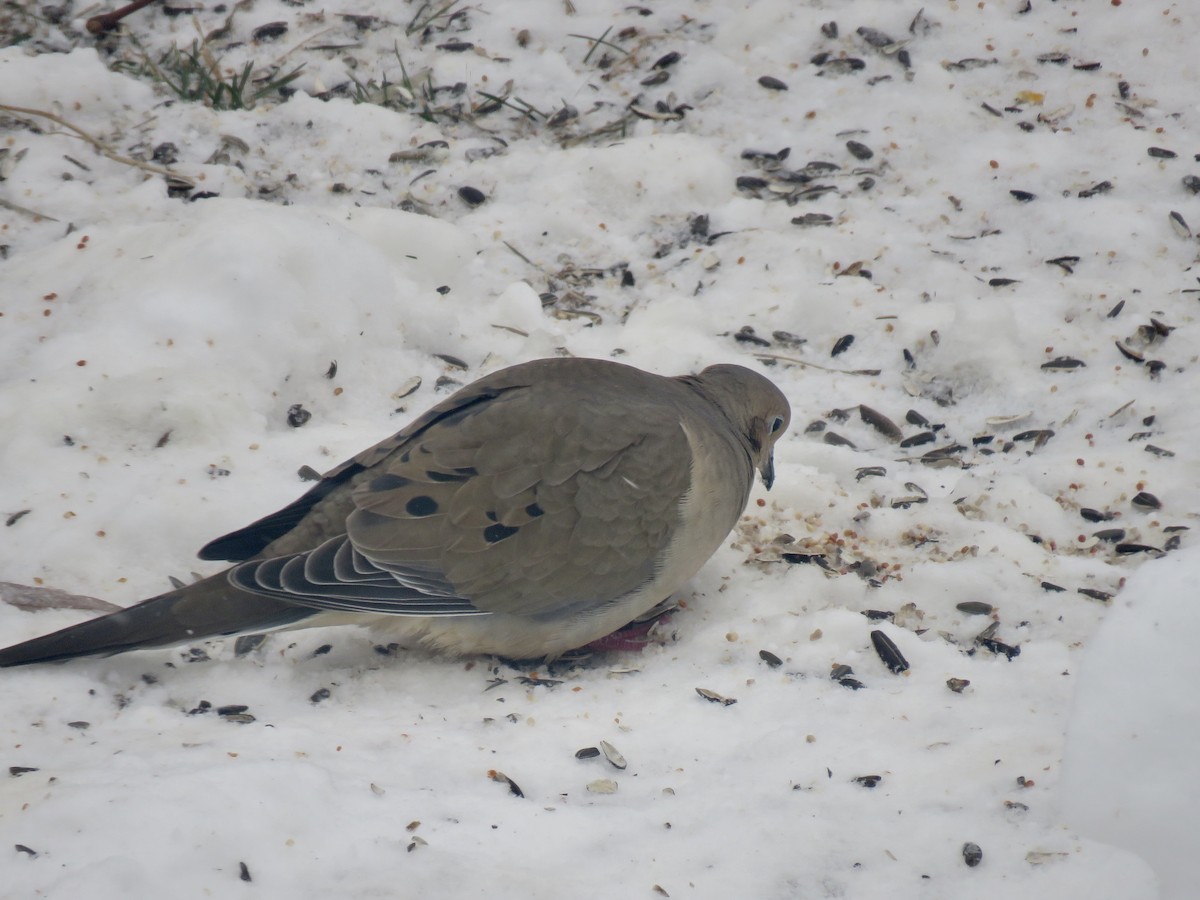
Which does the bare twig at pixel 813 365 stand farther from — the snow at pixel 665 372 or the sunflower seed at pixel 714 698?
the sunflower seed at pixel 714 698

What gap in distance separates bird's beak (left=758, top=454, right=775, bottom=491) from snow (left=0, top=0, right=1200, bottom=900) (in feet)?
0.47

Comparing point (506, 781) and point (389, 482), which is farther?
point (389, 482)

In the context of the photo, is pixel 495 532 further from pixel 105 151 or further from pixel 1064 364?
pixel 105 151

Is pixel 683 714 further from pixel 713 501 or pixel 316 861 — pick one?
pixel 316 861

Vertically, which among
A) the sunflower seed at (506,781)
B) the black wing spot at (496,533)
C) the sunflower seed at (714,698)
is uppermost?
the black wing spot at (496,533)

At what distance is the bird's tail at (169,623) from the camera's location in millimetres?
3061

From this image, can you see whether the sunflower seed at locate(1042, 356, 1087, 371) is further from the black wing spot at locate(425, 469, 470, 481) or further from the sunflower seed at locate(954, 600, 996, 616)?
the black wing spot at locate(425, 469, 470, 481)

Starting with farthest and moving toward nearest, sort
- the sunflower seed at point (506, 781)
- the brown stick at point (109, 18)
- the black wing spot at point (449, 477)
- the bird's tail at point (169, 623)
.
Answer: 1. the brown stick at point (109, 18)
2. the black wing spot at point (449, 477)
3. the bird's tail at point (169, 623)
4. the sunflower seed at point (506, 781)

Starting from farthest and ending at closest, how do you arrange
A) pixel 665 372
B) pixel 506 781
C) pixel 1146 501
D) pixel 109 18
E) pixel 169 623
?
A: pixel 109 18 < pixel 665 372 < pixel 1146 501 < pixel 169 623 < pixel 506 781

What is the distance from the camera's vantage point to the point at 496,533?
134 inches

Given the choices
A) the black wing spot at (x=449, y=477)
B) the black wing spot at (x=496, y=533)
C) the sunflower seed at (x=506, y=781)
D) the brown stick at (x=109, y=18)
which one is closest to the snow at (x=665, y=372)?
the sunflower seed at (x=506, y=781)

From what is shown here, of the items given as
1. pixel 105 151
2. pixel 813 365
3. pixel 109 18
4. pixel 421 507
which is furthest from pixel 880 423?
pixel 109 18

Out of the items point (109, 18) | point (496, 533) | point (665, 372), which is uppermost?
point (109, 18)

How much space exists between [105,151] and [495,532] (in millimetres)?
2997
